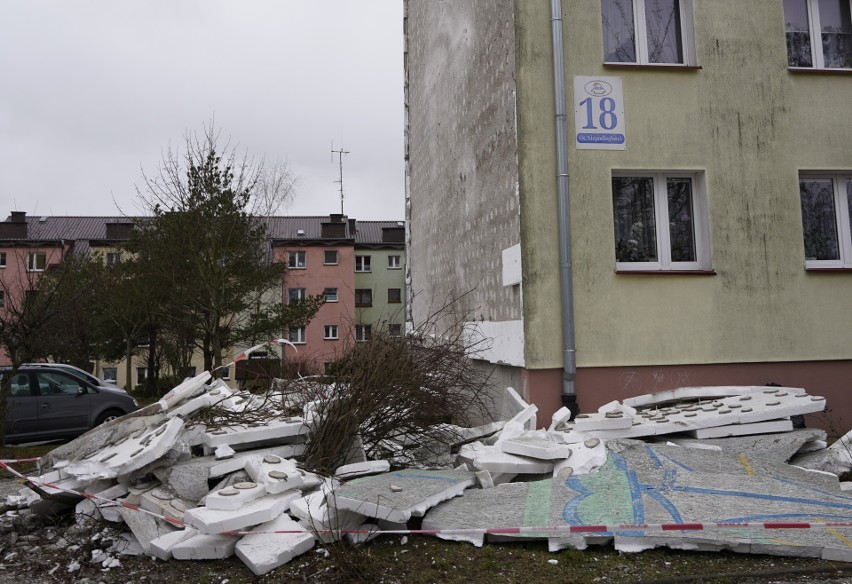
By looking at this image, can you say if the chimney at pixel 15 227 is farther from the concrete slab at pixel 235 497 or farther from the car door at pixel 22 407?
the concrete slab at pixel 235 497

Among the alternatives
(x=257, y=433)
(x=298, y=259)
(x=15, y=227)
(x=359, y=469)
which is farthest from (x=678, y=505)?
(x=15, y=227)

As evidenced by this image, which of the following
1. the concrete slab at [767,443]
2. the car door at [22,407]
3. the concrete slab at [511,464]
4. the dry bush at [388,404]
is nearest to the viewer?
the concrete slab at [511,464]

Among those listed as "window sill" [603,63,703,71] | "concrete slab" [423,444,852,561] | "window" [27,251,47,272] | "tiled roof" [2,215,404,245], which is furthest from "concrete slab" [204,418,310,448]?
"tiled roof" [2,215,404,245]

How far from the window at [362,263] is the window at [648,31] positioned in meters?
43.9

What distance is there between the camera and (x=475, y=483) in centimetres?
549

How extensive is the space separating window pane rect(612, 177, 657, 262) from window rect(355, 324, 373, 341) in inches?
134

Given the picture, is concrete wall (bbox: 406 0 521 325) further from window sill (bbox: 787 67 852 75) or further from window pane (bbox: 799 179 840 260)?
window pane (bbox: 799 179 840 260)

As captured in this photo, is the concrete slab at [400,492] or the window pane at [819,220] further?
the window pane at [819,220]

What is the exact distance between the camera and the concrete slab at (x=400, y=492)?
4473 mm

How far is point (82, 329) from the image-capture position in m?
26.2

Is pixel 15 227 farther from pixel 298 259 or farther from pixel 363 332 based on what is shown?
pixel 363 332

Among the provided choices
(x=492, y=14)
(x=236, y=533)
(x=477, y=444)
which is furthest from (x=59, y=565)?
(x=492, y=14)

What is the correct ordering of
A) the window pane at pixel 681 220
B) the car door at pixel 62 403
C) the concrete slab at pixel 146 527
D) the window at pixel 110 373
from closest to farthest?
the concrete slab at pixel 146 527, the window pane at pixel 681 220, the car door at pixel 62 403, the window at pixel 110 373

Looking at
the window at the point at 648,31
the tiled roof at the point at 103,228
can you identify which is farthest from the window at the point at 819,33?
the tiled roof at the point at 103,228
